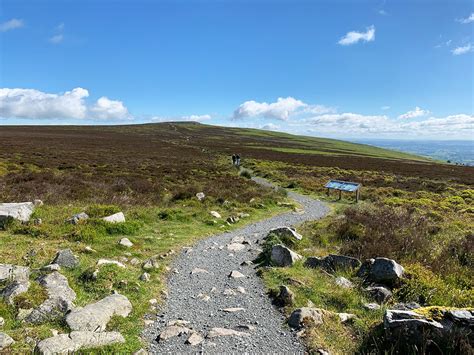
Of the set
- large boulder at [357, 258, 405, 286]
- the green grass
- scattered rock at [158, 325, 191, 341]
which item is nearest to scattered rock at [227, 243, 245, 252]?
the green grass

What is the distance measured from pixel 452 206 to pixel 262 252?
66.0 feet

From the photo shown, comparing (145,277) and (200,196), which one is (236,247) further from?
(200,196)

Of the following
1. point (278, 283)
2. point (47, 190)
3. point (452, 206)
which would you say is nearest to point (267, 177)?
point (452, 206)

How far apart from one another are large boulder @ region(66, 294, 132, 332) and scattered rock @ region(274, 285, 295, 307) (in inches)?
113

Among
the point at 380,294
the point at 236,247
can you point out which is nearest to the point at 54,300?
the point at 236,247


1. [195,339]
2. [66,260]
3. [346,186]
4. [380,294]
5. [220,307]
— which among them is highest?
[346,186]

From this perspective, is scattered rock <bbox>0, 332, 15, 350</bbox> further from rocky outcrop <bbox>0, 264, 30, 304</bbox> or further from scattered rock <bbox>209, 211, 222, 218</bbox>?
scattered rock <bbox>209, 211, 222, 218</bbox>

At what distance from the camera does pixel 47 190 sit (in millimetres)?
17547

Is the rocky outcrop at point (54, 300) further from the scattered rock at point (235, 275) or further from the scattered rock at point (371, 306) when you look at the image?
the scattered rock at point (371, 306)

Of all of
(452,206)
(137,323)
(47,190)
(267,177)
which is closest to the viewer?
(137,323)

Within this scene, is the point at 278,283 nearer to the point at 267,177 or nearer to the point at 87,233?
the point at 87,233

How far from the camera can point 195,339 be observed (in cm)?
546

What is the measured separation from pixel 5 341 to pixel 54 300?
55.2 inches

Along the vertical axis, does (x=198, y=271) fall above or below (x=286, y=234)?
below
